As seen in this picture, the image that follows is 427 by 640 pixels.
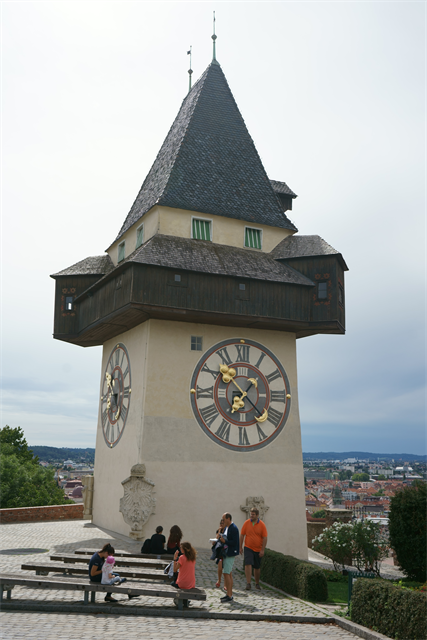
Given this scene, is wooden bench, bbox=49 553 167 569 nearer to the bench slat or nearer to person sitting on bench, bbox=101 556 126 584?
person sitting on bench, bbox=101 556 126 584

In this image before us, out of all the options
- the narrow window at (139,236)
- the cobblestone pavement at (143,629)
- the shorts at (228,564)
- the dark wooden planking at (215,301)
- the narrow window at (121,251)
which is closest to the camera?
the cobblestone pavement at (143,629)

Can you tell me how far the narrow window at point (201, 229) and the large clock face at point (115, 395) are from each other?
467 centimetres

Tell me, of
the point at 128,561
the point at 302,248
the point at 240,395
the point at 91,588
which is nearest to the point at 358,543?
the point at 240,395

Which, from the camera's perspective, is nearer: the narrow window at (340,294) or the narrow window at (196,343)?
the narrow window at (196,343)

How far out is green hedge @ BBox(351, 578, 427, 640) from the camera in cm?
893

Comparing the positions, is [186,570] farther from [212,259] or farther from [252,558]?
[212,259]

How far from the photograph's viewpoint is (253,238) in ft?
75.3

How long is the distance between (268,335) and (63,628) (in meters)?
13.6

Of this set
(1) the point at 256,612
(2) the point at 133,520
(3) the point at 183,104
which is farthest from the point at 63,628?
(3) the point at 183,104

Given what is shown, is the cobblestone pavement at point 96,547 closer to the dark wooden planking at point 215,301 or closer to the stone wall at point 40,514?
the stone wall at point 40,514

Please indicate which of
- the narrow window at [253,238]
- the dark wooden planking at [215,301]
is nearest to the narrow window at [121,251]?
the dark wooden planking at [215,301]

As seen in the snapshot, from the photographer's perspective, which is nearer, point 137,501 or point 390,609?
point 390,609

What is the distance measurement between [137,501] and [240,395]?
4648mm

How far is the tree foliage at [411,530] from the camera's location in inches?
717
